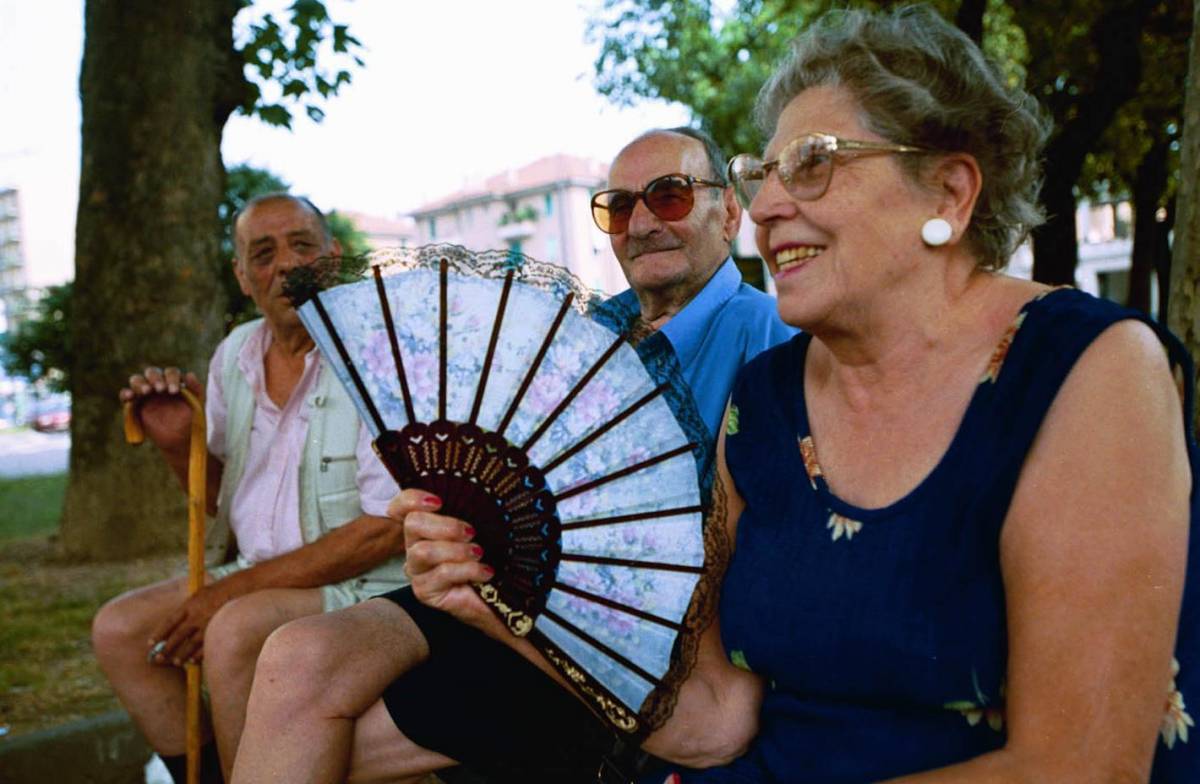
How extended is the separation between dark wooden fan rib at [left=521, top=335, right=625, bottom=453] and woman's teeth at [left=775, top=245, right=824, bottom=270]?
0.32 m

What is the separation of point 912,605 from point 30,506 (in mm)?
15542

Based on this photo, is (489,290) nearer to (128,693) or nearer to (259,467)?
(259,467)

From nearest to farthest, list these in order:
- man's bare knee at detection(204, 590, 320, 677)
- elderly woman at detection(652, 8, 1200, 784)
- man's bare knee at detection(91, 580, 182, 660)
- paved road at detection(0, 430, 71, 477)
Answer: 1. elderly woman at detection(652, 8, 1200, 784)
2. man's bare knee at detection(204, 590, 320, 677)
3. man's bare knee at detection(91, 580, 182, 660)
4. paved road at detection(0, 430, 71, 477)

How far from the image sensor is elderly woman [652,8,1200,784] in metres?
1.41

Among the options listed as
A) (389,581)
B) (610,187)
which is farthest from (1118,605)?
(610,187)

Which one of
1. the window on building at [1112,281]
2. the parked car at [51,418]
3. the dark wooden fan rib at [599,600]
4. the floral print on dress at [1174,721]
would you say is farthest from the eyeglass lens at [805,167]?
the window on building at [1112,281]

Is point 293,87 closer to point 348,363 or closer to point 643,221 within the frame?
point 643,221

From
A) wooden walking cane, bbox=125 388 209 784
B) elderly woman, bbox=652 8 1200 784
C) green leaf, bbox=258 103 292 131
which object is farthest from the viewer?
green leaf, bbox=258 103 292 131

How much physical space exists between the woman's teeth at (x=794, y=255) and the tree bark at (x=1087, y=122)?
8.49m

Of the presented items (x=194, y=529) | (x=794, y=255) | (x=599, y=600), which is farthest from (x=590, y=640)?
(x=194, y=529)

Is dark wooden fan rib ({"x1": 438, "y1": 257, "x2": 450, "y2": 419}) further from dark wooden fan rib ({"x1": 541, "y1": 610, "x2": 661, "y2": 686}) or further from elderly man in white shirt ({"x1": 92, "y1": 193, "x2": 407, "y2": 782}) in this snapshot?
elderly man in white shirt ({"x1": 92, "y1": 193, "x2": 407, "y2": 782})

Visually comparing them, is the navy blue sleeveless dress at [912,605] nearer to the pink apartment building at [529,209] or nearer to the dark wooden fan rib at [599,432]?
the dark wooden fan rib at [599,432]

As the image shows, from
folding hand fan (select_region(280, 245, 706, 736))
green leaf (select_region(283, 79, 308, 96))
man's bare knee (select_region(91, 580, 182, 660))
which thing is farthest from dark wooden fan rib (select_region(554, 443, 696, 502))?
green leaf (select_region(283, 79, 308, 96))

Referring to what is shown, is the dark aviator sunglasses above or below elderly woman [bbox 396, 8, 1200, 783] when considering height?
above
